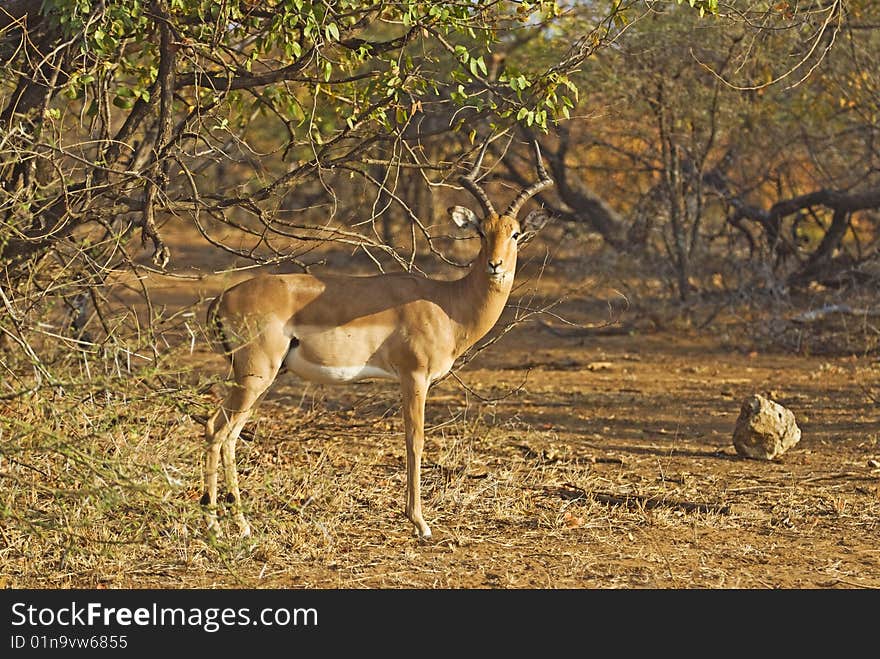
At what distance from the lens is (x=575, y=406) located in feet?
33.3

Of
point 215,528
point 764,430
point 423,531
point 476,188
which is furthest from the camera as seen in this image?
point 764,430

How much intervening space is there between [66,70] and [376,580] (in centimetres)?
338

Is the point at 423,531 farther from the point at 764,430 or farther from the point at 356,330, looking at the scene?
the point at 764,430

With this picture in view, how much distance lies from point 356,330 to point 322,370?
0.27 m

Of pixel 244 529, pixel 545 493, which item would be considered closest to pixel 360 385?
pixel 545 493

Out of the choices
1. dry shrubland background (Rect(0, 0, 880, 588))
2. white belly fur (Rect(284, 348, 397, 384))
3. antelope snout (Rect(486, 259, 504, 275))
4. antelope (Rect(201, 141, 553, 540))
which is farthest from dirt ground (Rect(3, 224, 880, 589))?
antelope snout (Rect(486, 259, 504, 275))

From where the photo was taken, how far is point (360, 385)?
10.8 metres

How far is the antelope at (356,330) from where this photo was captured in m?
6.23

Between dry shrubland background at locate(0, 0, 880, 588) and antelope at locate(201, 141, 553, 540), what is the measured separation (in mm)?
268

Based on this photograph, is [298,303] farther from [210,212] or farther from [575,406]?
[575,406]

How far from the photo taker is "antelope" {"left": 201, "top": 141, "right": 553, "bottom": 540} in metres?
6.23

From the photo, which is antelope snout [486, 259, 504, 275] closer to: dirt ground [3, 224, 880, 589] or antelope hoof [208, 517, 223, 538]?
dirt ground [3, 224, 880, 589]

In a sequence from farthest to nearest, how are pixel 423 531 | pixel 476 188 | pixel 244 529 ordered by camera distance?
pixel 476 188, pixel 423 531, pixel 244 529

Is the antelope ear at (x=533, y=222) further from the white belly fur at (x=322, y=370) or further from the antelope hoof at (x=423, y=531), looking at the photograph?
the antelope hoof at (x=423, y=531)
